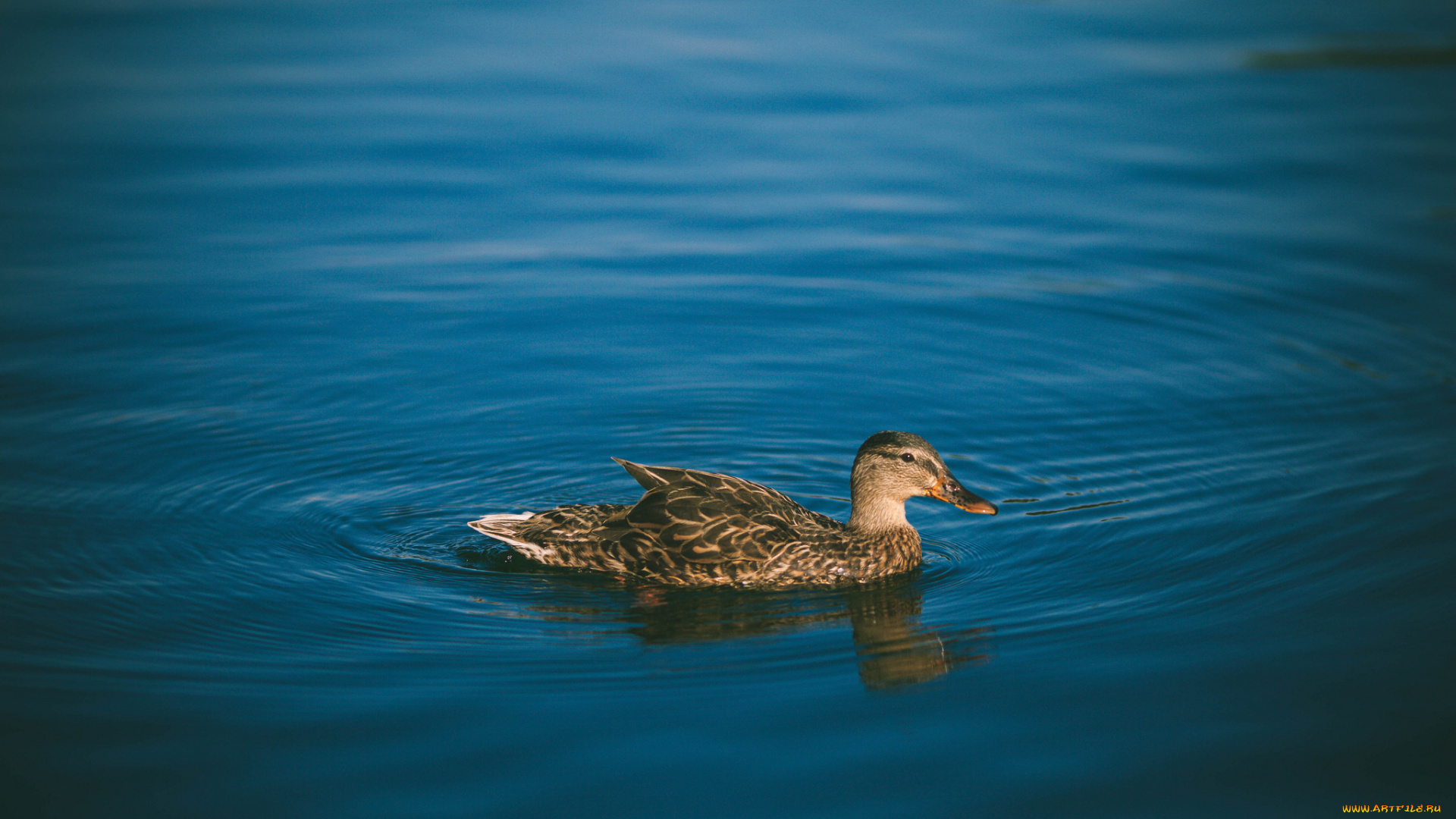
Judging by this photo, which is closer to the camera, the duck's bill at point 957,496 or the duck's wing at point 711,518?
the duck's wing at point 711,518

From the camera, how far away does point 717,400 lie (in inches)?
382

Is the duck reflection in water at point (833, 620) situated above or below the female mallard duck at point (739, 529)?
below

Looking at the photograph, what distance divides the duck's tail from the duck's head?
69.3 inches

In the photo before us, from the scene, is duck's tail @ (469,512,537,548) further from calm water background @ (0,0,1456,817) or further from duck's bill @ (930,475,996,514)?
duck's bill @ (930,475,996,514)

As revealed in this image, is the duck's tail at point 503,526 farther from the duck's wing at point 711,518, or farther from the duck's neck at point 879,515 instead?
the duck's neck at point 879,515

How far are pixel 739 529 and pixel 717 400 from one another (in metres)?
2.47

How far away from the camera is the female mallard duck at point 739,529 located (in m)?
7.30

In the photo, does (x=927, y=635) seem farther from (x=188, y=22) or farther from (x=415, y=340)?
(x=188, y=22)

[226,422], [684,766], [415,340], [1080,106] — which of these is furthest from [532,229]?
[684,766]

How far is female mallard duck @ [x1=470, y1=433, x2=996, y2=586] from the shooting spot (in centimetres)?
730

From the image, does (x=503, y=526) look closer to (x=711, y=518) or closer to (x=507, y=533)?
(x=507, y=533)

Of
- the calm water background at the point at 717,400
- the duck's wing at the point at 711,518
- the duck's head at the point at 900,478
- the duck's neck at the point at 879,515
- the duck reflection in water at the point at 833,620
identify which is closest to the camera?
the calm water background at the point at 717,400

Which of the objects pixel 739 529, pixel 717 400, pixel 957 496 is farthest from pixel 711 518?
pixel 717 400

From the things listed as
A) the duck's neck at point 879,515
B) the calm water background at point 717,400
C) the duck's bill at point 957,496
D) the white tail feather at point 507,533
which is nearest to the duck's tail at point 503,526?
the white tail feather at point 507,533
